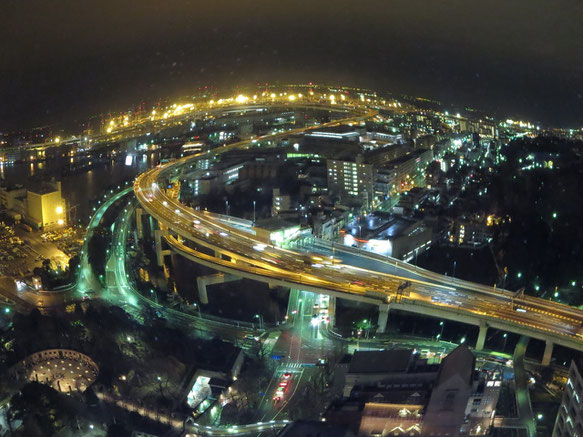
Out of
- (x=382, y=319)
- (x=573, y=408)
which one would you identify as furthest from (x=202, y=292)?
(x=573, y=408)

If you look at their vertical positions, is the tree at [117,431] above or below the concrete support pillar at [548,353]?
below

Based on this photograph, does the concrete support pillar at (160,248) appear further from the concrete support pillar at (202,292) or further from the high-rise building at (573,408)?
the high-rise building at (573,408)

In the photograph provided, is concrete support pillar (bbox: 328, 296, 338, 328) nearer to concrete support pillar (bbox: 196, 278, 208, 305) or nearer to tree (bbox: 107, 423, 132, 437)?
concrete support pillar (bbox: 196, 278, 208, 305)

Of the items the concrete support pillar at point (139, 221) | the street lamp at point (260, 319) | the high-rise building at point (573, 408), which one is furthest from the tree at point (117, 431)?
the concrete support pillar at point (139, 221)

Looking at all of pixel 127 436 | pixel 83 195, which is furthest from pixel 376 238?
pixel 83 195

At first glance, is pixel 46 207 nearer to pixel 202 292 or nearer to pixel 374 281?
pixel 202 292

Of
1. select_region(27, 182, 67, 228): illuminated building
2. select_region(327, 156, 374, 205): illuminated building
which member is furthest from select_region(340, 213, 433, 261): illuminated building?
select_region(27, 182, 67, 228): illuminated building
